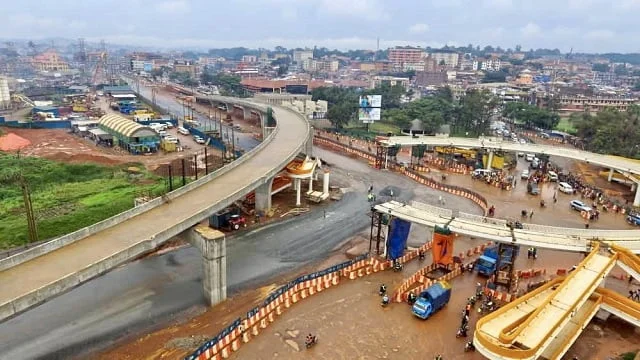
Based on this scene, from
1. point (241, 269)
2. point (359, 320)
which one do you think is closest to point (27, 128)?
point (241, 269)

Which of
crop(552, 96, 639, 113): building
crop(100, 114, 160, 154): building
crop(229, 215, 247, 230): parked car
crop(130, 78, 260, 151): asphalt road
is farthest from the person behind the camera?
crop(552, 96, 639, 113): building

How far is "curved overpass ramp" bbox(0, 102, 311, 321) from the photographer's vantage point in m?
23.7

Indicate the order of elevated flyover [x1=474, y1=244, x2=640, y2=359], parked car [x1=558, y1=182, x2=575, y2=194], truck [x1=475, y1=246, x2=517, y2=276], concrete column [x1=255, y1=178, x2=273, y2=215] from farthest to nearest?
parked car [x1=558, y1=182, x2=575, y2=194]
concrete column [x1=255, y1=178, x2=273, y2=215]
truck [x1=475, y1=246, x2=517, y2=276]
elevated flyover [x1=474, y1=244, x2=640, y2=359]

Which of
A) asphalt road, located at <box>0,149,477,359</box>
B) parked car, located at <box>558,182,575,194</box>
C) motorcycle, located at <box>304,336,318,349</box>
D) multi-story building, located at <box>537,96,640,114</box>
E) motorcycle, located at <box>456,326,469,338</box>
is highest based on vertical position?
multi-story building, located at <box>537,96,640,114</box>

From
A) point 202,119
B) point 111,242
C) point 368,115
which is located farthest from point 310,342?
point 202,119

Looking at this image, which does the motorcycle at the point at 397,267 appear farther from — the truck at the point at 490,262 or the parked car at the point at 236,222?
the parked car at the point at 236,222

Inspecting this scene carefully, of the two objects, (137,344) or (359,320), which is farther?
(359,320)

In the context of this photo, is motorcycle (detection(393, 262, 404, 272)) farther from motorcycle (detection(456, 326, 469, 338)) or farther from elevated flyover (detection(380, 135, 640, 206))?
elevated flyover (detection(380, 135, 640, 206))

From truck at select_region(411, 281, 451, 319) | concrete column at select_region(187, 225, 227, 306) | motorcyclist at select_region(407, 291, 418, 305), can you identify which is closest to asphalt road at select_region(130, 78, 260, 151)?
concrete column at select_region(187, 225, 227, 306)

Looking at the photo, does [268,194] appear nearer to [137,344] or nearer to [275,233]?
[275,233]

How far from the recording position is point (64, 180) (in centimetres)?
6081

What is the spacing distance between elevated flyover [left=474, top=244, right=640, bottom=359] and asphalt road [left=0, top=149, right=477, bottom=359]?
18.2 meters

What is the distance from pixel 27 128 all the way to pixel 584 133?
370 ft

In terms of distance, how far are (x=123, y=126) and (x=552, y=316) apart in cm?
7642
